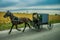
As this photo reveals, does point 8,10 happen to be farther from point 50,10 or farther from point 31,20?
point 50,10

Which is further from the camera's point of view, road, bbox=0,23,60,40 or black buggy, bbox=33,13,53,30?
black buggy, bbox=33,13,53,30

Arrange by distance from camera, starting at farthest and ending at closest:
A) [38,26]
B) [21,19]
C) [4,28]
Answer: [38,26] → [21,19] → [4,28]

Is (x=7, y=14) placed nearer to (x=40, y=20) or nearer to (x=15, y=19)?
(x=15, y=19)

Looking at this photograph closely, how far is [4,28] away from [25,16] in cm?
35

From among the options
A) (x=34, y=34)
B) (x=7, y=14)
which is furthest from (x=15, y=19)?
(x=34, y=34)

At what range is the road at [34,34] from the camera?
6.92ft

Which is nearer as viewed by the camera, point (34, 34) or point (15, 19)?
point (15, 19)

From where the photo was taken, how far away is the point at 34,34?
2.31m

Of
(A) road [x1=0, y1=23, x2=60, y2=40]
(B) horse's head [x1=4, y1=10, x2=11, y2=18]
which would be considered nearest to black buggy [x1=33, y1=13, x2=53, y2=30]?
(A) road [x1=0, y1=23, x2=60, y2=40]

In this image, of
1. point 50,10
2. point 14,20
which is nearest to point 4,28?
point 14,20

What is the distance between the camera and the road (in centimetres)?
211

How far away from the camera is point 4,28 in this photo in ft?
6.76

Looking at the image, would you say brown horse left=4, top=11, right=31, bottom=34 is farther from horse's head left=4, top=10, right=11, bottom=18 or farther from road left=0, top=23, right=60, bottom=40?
road left=0, top=23, right=60, bottom=40

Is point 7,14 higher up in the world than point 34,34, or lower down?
higher up
